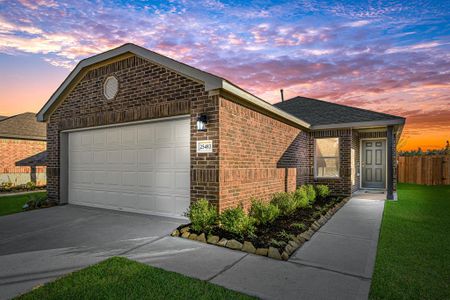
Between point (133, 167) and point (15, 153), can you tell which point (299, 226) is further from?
point (15, 153)

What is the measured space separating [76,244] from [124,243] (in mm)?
867

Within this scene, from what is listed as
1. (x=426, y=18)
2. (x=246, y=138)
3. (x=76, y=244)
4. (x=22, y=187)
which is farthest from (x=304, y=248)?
(x=22, y=187)

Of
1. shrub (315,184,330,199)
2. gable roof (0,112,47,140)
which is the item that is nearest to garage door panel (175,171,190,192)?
shrub (315,184,330,199)

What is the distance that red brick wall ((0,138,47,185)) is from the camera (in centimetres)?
1535

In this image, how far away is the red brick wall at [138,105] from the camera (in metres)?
5.77

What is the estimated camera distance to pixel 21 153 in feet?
53.6

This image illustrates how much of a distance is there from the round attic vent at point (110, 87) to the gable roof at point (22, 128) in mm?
12081

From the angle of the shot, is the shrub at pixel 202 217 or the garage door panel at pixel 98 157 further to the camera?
the garage door panel at pixel 98 157

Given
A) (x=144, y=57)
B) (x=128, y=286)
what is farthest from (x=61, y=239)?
(x=144, y=57)

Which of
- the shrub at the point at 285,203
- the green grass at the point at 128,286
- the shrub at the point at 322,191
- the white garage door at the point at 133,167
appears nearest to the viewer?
the green grass at the point at 128,286

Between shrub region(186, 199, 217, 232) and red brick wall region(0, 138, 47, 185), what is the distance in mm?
15579

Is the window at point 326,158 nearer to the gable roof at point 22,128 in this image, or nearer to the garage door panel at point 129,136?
the garage door panel at point 129,136

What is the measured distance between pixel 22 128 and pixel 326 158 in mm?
18868

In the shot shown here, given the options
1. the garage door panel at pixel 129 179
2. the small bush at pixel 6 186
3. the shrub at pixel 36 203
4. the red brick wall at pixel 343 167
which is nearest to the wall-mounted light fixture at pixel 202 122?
the garage door panel at pixel 129 179
